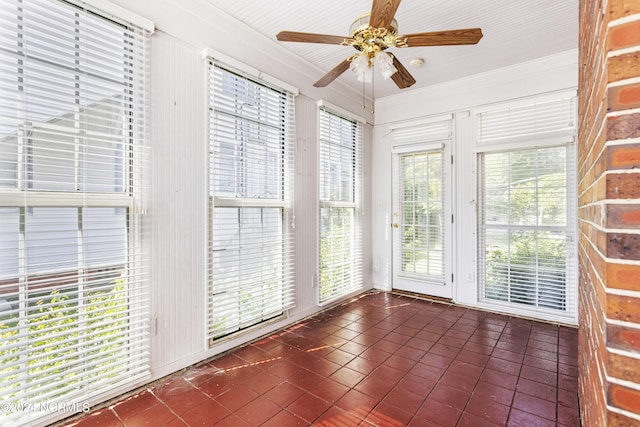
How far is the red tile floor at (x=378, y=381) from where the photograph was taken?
6.17 feet

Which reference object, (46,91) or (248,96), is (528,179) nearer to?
(248,96)

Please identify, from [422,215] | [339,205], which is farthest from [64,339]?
[422,215]

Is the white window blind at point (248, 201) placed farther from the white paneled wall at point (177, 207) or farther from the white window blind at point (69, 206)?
the white window blind at point (69, 206)

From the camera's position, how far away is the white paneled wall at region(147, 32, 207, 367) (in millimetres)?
2238

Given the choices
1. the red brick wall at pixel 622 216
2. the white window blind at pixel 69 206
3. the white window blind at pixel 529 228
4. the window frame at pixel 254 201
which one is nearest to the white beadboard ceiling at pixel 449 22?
the window frame at pixel 254 201

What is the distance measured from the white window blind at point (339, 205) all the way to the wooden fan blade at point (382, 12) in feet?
6.26

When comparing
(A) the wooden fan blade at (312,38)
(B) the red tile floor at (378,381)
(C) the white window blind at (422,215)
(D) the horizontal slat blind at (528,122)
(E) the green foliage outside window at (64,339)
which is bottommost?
(B) the red tile floor at (378,381)

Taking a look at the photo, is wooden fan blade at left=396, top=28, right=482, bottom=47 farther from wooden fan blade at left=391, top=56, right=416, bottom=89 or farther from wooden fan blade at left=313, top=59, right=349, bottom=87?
wooden fan blade at left=313, top=59, right=349, bottom=87

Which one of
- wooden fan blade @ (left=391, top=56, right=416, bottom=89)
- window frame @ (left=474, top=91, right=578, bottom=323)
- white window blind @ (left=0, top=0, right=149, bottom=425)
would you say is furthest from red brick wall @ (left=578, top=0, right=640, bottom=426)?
window frame @ (left=474, top=91, right=578, bottom=323)

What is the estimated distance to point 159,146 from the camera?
7.41ft

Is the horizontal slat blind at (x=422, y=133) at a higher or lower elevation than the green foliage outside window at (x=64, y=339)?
higher

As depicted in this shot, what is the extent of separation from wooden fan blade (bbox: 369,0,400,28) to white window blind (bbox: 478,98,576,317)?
2.62 m

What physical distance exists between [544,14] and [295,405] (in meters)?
3.72

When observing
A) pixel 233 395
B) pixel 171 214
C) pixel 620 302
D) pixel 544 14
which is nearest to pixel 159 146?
pixel 171 214
